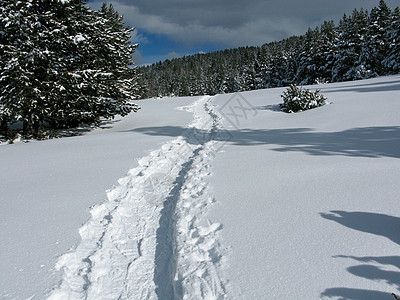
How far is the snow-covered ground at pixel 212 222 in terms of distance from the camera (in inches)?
95.7

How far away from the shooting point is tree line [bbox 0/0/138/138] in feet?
31.7

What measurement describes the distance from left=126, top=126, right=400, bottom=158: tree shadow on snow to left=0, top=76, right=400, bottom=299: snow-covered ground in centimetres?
6

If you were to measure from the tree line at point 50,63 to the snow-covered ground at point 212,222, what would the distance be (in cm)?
442

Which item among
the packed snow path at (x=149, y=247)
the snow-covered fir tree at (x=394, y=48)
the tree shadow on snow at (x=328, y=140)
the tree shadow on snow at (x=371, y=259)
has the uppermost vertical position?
the snow-covered fir tree at (x=394, y=48)

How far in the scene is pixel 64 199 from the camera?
4438mm

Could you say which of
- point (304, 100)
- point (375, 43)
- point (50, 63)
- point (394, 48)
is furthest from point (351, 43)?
point (50, 63)

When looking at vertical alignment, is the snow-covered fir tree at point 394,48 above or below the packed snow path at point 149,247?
above

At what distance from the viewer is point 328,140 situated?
21.6ft

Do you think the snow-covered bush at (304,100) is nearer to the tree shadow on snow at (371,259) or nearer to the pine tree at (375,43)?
the tree shadow on snow at (371,259)

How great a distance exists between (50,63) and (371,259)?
1249 centimetres

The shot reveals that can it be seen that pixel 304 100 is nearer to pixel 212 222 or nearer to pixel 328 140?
pixel 328 140

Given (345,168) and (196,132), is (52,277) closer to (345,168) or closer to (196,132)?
(345,168)

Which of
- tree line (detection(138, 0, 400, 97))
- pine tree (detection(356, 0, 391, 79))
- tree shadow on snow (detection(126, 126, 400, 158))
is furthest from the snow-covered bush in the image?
pine tree (detection(356, 0, 391, 79))

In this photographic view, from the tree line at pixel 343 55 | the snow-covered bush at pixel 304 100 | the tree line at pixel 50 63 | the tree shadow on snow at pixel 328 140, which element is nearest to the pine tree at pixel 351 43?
the tree line at pixel 343 55
